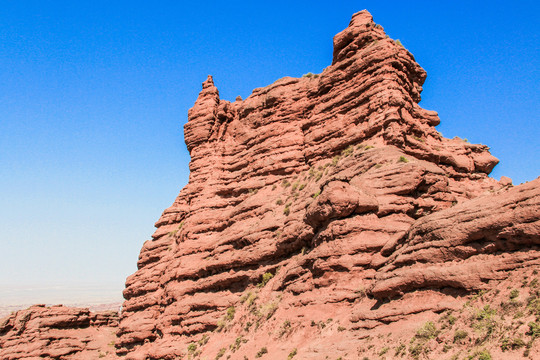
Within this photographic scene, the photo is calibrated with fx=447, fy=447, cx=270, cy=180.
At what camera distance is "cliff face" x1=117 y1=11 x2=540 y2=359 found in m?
18.3

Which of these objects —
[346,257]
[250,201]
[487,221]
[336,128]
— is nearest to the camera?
[487,221]

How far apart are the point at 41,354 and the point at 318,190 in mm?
33990

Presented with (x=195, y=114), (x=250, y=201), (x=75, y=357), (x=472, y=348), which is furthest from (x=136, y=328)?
(x=472, y=348)

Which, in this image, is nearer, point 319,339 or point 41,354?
point 319,339

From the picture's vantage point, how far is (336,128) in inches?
1401

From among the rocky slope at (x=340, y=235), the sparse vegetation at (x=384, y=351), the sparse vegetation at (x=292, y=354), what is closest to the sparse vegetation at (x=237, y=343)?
the rocky slope at (x=340, y=235)

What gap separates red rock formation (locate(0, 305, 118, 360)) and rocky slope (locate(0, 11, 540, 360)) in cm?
810

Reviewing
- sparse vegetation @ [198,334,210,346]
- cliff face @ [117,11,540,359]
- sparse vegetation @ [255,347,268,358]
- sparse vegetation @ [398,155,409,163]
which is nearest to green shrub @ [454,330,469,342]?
cliff face @ [117,11,540,359]

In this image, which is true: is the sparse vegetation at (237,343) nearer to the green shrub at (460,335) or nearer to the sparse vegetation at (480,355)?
the green shrub at (460,335)

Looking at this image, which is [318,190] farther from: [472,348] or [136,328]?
[136,328]

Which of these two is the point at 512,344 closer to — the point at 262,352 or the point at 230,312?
the point at 262,352

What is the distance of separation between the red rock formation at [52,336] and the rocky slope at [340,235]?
8.10m

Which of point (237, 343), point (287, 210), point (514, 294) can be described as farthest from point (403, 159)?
point (237, 343)

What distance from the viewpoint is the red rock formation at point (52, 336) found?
44.8 meters
